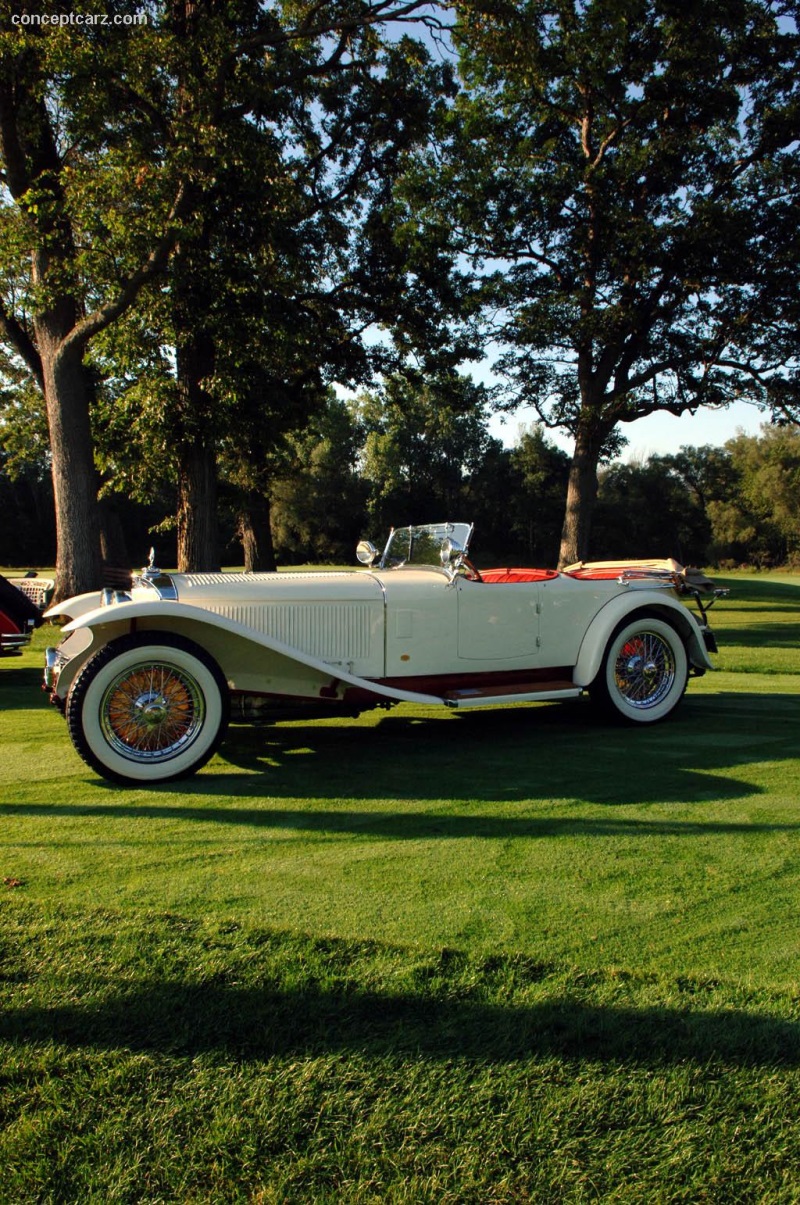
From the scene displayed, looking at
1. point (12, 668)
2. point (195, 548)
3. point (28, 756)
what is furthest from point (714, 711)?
point (195, 548)

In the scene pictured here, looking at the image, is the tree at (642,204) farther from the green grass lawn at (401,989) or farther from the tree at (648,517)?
the tree at (648,517)

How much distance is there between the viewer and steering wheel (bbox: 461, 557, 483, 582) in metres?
5.68

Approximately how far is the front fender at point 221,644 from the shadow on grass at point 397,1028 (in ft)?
8.50

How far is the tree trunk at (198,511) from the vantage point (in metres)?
16.9

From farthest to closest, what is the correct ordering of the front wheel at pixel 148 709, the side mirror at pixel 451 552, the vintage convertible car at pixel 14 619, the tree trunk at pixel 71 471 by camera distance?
1. the tree trunk at pixel 71 471
2. the vintage convertible car at pixel 14 619
3. the side mirror at pixel 451 552
4. the front wheel at pixel 148 709

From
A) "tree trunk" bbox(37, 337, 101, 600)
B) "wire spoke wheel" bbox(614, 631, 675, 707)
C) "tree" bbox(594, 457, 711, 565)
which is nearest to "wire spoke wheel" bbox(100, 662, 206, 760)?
"wire spoke wheel" bbox(614, 631, 675, 707)

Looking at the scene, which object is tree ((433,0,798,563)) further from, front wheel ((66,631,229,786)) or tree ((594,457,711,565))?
tree ((594,457,711,565))

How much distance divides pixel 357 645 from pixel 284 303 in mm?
12842

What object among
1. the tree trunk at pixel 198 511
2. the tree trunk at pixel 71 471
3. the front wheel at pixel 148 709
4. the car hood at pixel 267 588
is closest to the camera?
the front wheel at pixel 148 709

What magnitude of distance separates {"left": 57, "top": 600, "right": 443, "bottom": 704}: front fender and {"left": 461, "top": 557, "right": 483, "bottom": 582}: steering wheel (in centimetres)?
88

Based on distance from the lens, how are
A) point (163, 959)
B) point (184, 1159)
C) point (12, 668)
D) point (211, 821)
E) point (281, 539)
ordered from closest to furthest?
point (184, 1159), point (163, 959), point (211, 821), point (12, 668), point (281, 539)

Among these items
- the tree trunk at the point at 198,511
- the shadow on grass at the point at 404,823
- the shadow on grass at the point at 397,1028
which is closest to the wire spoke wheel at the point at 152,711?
the shadow on grass at the point at 404,823

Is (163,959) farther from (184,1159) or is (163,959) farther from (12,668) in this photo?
(12,668)

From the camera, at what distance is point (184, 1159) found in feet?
5.76
